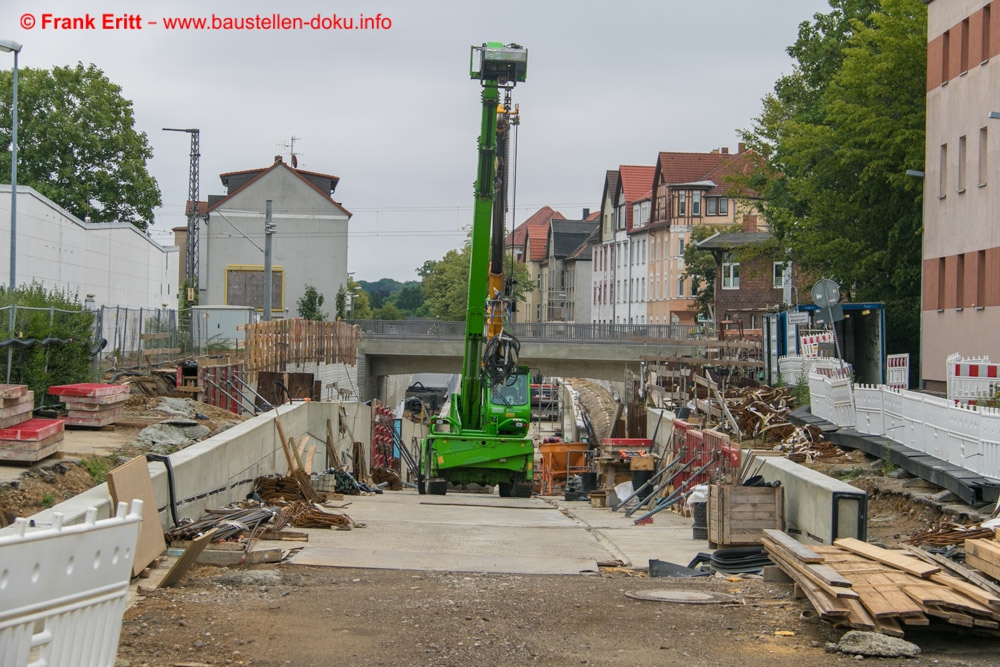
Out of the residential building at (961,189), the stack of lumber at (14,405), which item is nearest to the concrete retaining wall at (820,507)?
the stack of lumber at (14,405)

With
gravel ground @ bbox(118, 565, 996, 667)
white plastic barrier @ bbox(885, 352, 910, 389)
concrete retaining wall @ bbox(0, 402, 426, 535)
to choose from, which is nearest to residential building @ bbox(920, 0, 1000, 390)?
white plastic barrier @ bbox(885, 352, 910, 389)

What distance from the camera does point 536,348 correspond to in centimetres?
5678

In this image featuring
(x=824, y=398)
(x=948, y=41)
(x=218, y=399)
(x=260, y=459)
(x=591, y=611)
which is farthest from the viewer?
(x=948, y=41)

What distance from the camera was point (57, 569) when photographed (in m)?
5.32

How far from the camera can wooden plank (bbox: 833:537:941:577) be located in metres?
9.02

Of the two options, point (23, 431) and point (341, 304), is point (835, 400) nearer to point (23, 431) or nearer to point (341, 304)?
point (23, 431)

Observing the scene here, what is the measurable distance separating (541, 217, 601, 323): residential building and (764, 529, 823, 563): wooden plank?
10815 centimetres

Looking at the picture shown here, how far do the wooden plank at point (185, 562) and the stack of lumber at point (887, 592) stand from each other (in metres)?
4.94

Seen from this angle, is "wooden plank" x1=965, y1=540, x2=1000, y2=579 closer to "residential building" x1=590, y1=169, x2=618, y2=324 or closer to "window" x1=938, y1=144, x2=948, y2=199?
"window" x1=938, y1=144, x2=948, y2=199

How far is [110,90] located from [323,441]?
4280 centimetres

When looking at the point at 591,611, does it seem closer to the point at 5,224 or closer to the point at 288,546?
the point at 288,546

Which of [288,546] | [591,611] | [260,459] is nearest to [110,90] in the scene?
[260,459]

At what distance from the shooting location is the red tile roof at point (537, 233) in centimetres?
13638

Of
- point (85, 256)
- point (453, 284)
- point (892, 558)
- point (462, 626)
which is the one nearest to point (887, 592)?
point (892, 558)
